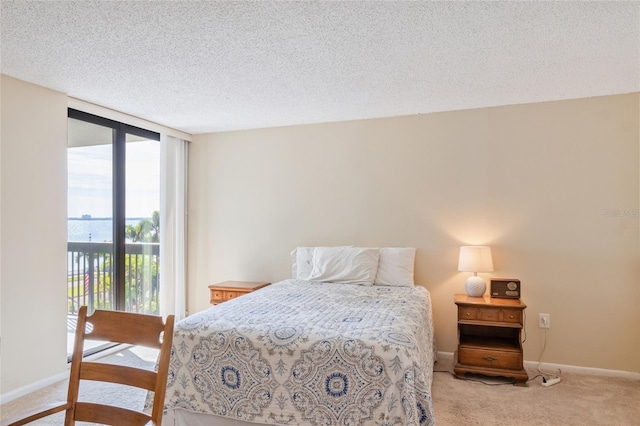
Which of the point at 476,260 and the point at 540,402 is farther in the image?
the point at 476,260

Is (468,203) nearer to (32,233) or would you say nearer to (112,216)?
(112,216)

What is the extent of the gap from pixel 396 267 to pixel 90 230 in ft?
9.59

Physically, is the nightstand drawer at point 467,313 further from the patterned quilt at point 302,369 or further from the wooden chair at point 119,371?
the wooden chair at point 119,371

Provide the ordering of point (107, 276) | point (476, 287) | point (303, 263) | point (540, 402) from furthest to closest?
point (303, 263)
point (107, 276)
point (476, 287)
point (540, 402)

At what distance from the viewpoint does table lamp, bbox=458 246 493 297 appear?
10.9 feet

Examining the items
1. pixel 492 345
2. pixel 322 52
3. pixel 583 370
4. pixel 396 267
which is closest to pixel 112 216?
pixel 322 52

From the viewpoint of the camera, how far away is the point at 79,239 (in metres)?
3.58

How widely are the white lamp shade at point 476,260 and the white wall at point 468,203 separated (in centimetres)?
29

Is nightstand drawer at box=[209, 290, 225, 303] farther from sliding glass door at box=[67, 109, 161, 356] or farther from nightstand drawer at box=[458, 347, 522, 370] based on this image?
nightstand drawer at box=[458, 347, 522, 370]

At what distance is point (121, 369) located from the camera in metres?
1.36

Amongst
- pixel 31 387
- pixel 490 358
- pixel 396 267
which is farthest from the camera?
pixel 396 267

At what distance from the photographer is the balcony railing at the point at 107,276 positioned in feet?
11.7

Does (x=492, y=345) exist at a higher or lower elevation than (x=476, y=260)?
lower

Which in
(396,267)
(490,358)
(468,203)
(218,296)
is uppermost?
(468,203)
